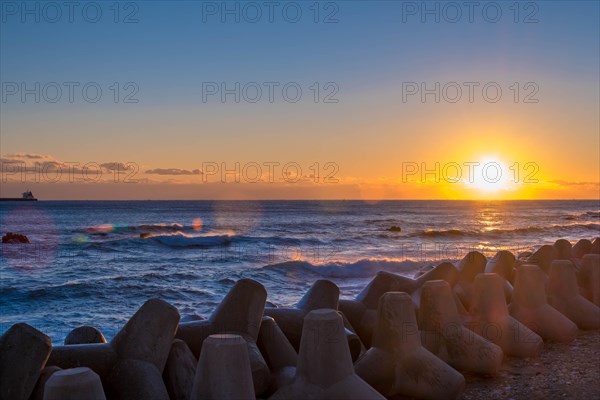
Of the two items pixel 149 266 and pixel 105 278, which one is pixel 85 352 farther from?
pixel 149 266

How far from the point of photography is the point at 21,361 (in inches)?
Answer: 164

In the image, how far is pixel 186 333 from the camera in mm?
5262

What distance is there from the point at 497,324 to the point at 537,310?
36.2 inches

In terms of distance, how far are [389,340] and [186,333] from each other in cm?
167

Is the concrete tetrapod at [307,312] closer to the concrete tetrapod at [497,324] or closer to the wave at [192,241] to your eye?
the concrete tetrapod at [497,324]

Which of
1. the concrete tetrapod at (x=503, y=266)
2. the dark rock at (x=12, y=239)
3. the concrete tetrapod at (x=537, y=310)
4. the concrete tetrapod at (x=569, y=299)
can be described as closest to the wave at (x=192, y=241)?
the dark rock at (x=12, y=239)

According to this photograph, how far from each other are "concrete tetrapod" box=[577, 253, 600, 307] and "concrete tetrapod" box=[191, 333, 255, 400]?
240 inches

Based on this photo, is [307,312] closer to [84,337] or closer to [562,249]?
[84,337]

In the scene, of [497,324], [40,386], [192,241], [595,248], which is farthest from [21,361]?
[192,241]

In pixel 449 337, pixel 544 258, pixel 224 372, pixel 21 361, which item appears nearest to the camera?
pixel 224 372

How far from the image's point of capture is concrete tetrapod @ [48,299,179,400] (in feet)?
14.5

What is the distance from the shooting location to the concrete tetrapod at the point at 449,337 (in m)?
5.81

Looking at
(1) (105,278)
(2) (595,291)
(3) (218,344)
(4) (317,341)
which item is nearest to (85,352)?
(3) (218,344)

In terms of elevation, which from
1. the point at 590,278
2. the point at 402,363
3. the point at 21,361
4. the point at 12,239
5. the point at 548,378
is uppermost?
the point at 21,361
